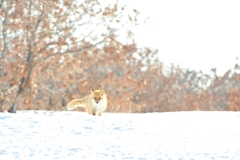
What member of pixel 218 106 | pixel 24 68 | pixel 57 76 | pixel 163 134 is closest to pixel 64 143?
pixel 163 134

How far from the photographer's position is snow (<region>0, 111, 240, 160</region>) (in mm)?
5391

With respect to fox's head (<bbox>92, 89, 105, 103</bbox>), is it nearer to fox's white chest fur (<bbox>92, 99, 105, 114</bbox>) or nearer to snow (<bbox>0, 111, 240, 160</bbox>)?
fox's white chest fur (<bbox>92, 99, 105, 114</bbox>)

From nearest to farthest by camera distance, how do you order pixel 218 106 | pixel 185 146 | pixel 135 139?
pixel 185 146
pixel 135 139
pixel 218 106

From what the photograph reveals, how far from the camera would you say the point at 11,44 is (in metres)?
16.0

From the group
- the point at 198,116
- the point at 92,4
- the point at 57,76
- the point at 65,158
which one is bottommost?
the point at 65,158

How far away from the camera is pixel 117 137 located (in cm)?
636

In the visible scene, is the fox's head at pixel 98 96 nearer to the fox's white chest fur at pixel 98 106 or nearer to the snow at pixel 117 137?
the fox's white chest fur at pixel 98 106

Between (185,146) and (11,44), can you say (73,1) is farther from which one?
(185,146)

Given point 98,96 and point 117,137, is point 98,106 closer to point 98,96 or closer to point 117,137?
point 98,96

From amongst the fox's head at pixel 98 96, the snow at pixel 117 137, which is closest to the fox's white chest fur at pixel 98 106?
the fox's head at pixel 98 96

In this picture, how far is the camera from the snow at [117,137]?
5391 mm

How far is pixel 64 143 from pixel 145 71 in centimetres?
2869

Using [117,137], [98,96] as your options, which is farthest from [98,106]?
[117,137]

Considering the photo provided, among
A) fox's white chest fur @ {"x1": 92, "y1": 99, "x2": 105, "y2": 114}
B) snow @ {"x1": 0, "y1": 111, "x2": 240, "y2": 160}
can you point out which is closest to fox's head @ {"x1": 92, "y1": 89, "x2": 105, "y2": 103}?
fox's white chest fur @ {"x1": 92, "y1": 99, "x2": 105, "y2": 114}
